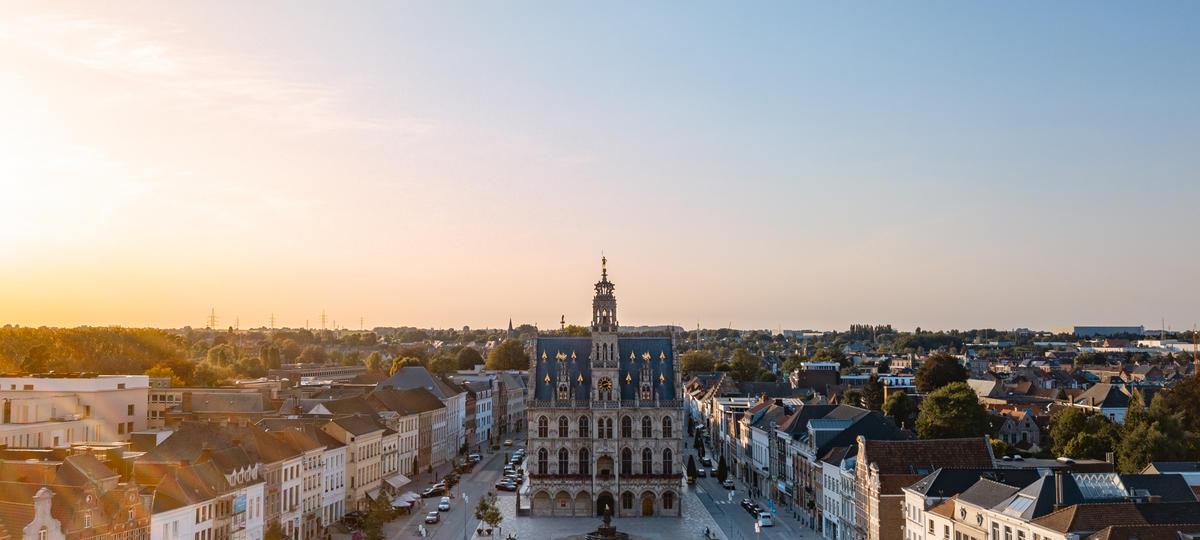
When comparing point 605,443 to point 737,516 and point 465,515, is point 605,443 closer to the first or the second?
point 737,516

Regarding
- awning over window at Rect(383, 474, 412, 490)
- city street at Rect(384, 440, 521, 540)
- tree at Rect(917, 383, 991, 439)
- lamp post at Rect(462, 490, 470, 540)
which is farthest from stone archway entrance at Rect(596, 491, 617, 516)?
tree at Rect(917, 383, 991, 439)

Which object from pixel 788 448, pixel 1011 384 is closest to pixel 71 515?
pixel 788 448

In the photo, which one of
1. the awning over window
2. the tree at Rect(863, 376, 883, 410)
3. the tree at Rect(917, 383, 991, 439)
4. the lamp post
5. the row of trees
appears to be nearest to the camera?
the lamp post

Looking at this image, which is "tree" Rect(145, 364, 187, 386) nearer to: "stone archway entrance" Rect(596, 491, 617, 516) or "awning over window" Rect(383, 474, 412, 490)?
"awning over window" Rect(383, 474, 412, 490)

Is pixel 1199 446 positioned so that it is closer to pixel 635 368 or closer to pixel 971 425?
pixel 971 425

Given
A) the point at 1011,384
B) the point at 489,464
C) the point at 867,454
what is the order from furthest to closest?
the point at 1011,384 < the point at 489,464 < the point at 867,454

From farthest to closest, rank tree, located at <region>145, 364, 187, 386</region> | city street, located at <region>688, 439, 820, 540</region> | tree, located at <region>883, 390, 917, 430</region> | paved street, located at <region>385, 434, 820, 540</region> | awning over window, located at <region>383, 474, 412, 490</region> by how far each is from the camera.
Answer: tree, located at <region>145, 364, 187, 386</region>, tree, located at <region>883, 390, 917, 430</region>, awning over window, located at <region>383, 474, 412, 490</region>, paved street, located at <region>385, 434, 820, 540</region>, city street, located at <region>688, 439, 820, 540</region>

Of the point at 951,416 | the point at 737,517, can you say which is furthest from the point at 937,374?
the point at 737,517
